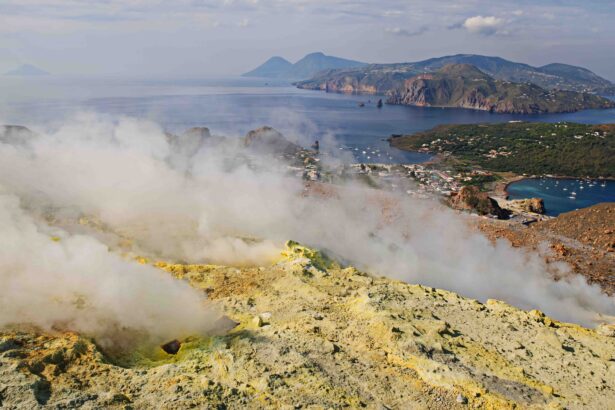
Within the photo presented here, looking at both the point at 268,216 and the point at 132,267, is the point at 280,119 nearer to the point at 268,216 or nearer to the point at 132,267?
the point at 268,216

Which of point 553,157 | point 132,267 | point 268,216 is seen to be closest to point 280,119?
point 553,157

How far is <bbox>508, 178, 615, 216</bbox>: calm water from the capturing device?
179 feet

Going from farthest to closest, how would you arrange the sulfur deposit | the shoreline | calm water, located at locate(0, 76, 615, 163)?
calm water, located at locate(0, 76, 615, 163), the shoreline, the sulfur deposit

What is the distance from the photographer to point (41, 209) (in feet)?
65.7

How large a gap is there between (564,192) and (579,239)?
3757 centimetres

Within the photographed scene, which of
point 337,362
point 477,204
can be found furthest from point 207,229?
point 477,204

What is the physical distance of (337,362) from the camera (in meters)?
9.47

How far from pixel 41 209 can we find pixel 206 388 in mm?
15518

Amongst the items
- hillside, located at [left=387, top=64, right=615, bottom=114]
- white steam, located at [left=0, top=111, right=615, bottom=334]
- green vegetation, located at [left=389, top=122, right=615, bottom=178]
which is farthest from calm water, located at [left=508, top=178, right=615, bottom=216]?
hillside, located at [left=387, top=64, right=615, bottom=114]

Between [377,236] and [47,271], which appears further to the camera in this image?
[377,236]

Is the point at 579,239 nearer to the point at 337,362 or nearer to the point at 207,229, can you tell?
the point at 207,229

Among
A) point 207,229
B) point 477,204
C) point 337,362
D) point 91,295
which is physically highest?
point 91,295

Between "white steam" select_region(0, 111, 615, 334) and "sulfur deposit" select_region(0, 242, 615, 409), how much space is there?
175 cm

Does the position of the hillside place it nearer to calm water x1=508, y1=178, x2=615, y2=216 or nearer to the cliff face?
the cliff face
